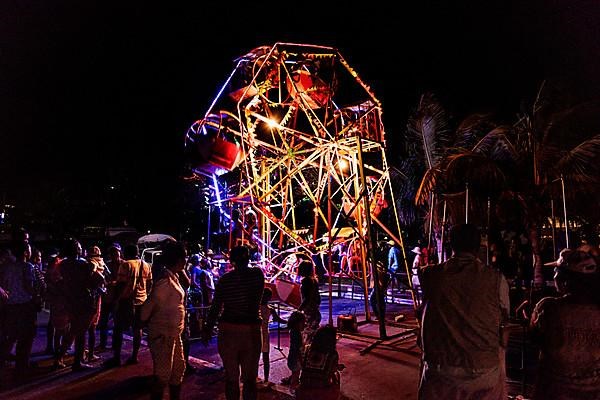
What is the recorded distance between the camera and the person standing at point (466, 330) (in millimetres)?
3039

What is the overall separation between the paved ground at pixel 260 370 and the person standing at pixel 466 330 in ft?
10.3

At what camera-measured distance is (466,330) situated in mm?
A: 3061

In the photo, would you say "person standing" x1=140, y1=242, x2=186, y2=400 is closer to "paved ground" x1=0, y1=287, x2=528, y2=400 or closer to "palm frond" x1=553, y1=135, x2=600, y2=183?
"paved ground" x1=0, y1=287, x2=528, y2=400

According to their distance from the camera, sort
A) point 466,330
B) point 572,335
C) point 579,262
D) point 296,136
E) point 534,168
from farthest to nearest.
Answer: point 534,168 → point 296,136 → point 579,262 → point 572,335 → point 466,330

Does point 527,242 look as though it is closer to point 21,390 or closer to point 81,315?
point 81,315

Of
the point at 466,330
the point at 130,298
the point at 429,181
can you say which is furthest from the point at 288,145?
the point at 466,330

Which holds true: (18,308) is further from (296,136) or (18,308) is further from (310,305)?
(296,136)

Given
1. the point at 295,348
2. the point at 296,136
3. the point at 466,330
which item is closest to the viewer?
the point at 466,330

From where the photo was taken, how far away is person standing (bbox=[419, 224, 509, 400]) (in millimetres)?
3039

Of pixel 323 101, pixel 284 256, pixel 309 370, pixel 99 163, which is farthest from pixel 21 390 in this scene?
pixel 99 163

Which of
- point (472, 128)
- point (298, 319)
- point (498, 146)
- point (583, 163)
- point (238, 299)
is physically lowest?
point (298, 319)

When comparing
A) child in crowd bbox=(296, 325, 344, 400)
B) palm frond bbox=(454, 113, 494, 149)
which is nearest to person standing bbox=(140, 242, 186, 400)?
child in crowd bbox=(296, 325, 344, 400)

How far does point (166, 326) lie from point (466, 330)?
339 centimetres

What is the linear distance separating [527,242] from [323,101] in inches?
325
